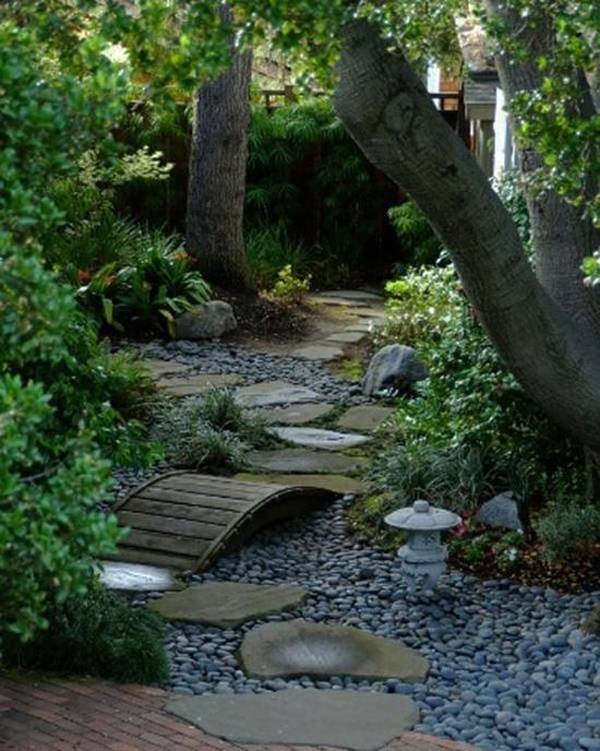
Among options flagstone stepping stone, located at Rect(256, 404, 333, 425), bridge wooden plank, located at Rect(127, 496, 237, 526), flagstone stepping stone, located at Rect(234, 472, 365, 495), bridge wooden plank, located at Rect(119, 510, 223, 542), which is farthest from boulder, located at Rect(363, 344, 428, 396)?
bridge wooden plank, located at Rect(119, 510, 223, 542)

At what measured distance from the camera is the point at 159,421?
1020 centimetres

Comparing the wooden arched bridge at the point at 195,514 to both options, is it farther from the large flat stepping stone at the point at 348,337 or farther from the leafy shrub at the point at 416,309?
the large flat stepping stone at the point at 348,337

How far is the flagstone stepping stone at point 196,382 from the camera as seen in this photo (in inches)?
449

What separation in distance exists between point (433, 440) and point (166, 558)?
6.26 ft

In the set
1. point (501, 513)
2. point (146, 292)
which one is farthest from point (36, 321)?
point (146, 292)

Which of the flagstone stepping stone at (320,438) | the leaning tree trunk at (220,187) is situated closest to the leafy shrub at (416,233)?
the leaning tree trunk at (220,187)

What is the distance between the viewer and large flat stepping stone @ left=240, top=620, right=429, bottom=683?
604 cm

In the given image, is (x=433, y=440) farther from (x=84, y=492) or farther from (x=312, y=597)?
(x=84, y=492)

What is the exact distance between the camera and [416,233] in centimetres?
1712

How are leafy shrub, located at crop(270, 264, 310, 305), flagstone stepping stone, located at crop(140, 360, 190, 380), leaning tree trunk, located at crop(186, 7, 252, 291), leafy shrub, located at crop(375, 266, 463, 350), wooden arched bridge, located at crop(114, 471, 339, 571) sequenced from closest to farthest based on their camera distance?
wooden arched bridge, located at crop(114, 471, 339, 571) < leafy shrub, located at crop(375, 266, 463, 350) < flagstone stepping stone, located at crop(140, 360, 190, 380) < leaning tree trunk, located at crop(186, 7, 252, 291) < leafy shrub, located at crop(270, 264, 310, 305)

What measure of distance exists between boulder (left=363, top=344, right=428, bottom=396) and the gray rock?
11.3 ft

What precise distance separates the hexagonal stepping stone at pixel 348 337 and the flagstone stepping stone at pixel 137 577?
669 cm

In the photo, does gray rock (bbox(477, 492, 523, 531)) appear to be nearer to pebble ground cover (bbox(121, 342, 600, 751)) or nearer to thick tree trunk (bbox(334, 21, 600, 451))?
pebble ground cover (bbox(121, 342, 600, 751))

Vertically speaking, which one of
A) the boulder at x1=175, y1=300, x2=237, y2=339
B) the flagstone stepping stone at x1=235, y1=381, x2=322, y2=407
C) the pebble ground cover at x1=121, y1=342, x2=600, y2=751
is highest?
the boulder at x1=175, y1=300, x2=237, y2=339
